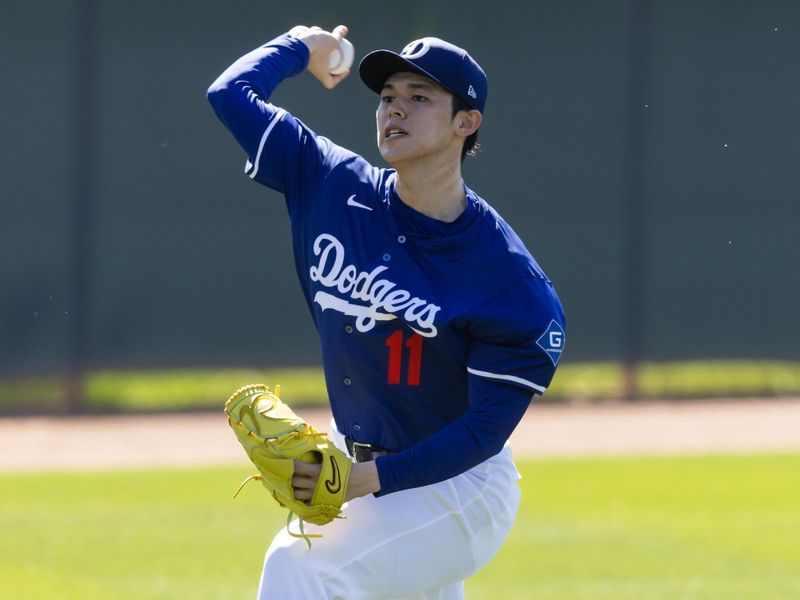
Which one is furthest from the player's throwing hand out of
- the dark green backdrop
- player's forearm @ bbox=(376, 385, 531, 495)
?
the dark green backdrop

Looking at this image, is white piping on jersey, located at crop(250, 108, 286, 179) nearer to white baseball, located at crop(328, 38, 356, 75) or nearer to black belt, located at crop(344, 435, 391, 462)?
white baseball, located at crop(328, 38, 356, 75)

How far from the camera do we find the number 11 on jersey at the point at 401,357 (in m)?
4.31

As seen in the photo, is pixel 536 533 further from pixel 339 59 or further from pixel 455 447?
pixel 455 447

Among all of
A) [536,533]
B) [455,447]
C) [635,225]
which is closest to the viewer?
[455,447]

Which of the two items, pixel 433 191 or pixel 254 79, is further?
pixel 254 79

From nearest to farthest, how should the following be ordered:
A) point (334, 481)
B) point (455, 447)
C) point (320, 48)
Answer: point (334, 481) < point (455, 447) < point (320, 48)

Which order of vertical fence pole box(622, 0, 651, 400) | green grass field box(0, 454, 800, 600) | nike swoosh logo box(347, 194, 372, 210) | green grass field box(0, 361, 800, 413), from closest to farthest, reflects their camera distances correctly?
nike swoosh logo box(347, 194, 372, 210) < green grass field box(0, 454, 800, 600) < green grass field box(0, 361, 800, 413) < vertical fence pole box(622, 0, 651, 400)

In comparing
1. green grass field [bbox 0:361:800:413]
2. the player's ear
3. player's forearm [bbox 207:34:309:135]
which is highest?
player's forearm [bbox 207:34:309:135]

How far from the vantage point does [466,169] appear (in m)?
13.1

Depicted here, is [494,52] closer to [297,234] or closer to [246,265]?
[246,265]

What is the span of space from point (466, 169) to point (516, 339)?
9069 millimetres

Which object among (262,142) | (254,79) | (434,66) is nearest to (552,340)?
(434,66)

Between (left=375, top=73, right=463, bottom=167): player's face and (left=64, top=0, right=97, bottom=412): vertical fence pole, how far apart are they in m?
8.69

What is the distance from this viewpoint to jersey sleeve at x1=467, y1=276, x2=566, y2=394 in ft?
13.5
